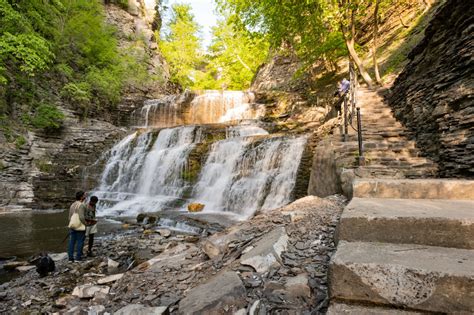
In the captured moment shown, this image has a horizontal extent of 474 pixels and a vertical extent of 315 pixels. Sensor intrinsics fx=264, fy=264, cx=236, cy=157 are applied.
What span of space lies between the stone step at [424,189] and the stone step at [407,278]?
5.04 ft

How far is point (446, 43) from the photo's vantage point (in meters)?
6.48

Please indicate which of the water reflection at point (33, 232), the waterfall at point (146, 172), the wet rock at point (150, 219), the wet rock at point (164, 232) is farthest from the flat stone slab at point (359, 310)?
the waterfall at point (146, 172)

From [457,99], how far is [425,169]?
1548 mm

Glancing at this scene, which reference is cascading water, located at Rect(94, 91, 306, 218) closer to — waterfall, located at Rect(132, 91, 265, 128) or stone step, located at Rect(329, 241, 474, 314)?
waterfall, located at Rect(132, 91, 265, 128)

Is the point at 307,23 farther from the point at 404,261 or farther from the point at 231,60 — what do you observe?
the point at 231,60

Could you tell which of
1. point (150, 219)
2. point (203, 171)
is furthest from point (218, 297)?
point (203, 171)

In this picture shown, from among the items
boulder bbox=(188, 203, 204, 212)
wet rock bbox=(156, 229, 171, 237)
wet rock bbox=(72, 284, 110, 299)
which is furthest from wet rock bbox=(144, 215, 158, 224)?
wet rock bbox=(72, 284, 110, 299)

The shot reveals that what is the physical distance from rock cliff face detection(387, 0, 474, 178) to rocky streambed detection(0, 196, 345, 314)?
102 inches

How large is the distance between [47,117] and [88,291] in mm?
14652

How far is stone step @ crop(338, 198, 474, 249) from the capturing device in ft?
6.31

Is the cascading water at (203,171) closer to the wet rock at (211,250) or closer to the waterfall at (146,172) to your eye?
the waterfall at (146,172)

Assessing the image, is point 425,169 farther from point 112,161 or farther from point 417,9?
point 417,9

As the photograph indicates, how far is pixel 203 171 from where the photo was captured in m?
12.7

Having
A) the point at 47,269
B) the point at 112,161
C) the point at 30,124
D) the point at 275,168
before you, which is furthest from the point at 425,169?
the point at 30,124
